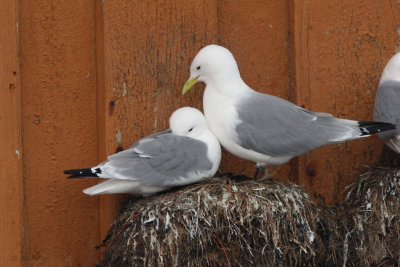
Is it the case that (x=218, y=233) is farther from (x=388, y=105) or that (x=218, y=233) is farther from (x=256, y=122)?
(x=388, y=105)

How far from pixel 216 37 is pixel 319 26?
0.62 m

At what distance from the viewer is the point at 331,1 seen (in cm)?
385

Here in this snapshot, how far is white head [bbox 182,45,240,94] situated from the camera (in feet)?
11.6

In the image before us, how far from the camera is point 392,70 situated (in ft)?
12.1

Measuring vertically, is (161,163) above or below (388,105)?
below

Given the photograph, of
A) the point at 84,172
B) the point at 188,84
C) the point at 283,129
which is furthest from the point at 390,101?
the point at 84,172

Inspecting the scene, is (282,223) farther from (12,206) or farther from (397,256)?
(12,206)

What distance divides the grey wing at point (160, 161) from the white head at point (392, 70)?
3.82ft

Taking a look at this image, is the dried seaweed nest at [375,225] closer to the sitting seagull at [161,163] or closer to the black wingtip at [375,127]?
the black wingtip at [375,127]

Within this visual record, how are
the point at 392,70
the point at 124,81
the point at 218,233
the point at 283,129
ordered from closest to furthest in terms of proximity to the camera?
the point at 218,233 < the point at 283,129 < the point at 124,81 < the point at 392,70

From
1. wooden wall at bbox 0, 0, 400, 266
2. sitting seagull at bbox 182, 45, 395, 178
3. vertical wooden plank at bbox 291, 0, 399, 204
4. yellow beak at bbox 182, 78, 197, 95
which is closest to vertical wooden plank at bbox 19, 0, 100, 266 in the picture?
wooden wall at bbox 0, 0, 400, 266

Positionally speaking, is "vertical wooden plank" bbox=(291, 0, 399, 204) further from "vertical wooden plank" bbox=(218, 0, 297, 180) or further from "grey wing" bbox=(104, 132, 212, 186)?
"grey wing" bbox=(104, 132, 212, 186)

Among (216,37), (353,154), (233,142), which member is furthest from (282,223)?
(216,37)

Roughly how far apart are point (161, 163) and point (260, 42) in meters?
1.08
